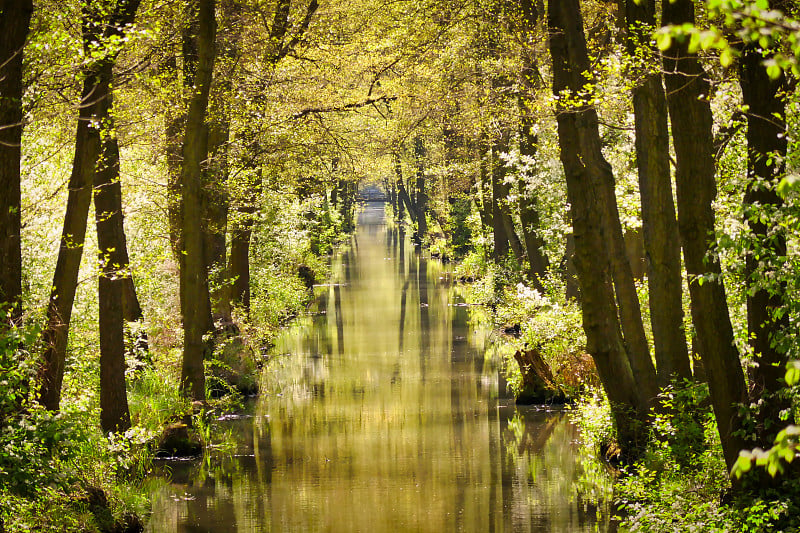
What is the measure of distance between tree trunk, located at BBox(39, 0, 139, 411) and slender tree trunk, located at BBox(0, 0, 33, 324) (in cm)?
123

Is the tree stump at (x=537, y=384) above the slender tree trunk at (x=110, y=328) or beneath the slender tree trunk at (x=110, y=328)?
beneath

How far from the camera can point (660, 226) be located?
11.3 meters

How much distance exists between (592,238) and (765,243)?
13.8 ft

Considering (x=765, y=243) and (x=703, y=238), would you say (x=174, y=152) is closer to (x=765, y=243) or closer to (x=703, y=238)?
(x=703, y=238)

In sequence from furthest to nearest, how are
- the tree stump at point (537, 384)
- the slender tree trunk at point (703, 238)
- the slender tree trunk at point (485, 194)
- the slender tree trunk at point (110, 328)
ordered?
the slender tree trunk at point (485, 194), the tree stump at point (537, 384), the slender tree trunk at point (110, 328), the slender tree trunk at point (703, 238)

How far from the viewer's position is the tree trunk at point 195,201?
1443 cm

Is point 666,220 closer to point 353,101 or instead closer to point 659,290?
point 659,290

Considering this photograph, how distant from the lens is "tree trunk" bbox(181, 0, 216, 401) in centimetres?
1443

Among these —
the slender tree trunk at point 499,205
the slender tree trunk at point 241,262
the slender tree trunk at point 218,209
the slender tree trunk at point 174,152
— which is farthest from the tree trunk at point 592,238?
the slender tree trunk at point 499,205

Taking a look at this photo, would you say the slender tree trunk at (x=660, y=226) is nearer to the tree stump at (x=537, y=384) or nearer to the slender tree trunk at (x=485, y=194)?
the tree stump at (x=537, y=384)

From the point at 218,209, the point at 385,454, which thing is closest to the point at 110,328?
the point at 385,454

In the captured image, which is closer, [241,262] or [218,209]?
[218,209]

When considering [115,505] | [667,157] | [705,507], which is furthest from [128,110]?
[705,507]

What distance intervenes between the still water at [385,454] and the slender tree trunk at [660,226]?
219cm
